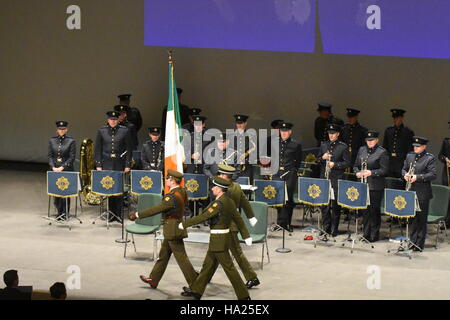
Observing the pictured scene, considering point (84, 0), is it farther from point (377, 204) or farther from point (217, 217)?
point (217, 217)

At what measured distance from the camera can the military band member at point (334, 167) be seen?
45.2ft

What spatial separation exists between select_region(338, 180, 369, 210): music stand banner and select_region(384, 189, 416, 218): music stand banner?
1.08ft

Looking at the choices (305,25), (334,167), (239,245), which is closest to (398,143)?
(334,167)

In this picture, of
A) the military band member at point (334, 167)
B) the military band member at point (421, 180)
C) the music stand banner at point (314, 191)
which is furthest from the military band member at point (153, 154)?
the military band member at point (421, 180)

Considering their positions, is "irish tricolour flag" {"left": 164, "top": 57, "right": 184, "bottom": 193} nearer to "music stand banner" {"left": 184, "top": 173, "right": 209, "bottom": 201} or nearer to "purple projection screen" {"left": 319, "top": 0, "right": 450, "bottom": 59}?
"music stand banner" {"left": 184, "top": 173, "right": 209, "bottom": 201}

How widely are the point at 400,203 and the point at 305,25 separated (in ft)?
17.4

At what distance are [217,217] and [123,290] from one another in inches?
64.0

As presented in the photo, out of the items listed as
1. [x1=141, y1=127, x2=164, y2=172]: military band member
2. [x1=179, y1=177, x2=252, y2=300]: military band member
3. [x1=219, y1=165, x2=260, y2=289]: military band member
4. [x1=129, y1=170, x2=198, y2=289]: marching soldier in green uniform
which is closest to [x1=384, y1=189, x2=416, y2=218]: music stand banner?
[x1=219, y1=165, x2=260, y2=289]: military band member

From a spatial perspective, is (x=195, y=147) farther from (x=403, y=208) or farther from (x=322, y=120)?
(x=403, y=208)

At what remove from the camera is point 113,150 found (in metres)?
14.5

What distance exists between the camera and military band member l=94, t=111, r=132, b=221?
14.5 metres

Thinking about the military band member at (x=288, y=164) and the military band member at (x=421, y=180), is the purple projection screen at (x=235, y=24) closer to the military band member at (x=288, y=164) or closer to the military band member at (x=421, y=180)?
the military band member at (x=288, y=164)

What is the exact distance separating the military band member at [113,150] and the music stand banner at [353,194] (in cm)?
369

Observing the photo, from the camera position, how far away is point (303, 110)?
57.2ft
